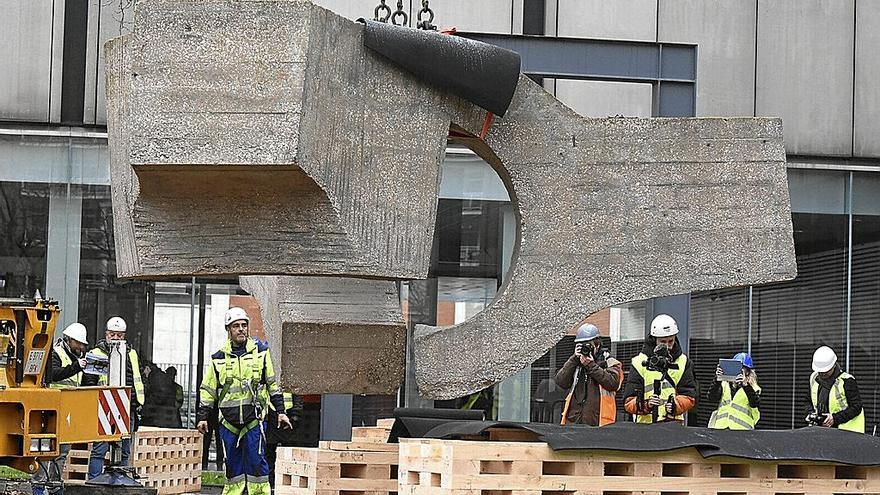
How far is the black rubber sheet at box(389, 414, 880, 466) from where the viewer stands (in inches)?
336

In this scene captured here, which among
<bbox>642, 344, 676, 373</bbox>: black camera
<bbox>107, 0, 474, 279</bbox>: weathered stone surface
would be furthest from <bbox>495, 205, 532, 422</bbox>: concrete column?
<bbox>107, 0, 474, 279</bbox>: weathered stone surface

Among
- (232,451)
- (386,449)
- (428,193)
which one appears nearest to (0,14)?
(232,451)

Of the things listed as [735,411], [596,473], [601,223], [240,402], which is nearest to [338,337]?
[601,223]

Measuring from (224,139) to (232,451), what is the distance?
6.28 m

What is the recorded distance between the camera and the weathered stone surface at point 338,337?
10.2m

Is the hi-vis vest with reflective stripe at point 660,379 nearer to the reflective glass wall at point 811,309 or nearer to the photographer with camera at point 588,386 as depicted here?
the photographer with camera at point 588,386

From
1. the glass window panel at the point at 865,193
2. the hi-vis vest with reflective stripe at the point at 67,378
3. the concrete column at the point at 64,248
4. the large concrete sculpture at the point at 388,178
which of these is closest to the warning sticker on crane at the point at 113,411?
the hi-vis vest with reflective stripe at the point at 67,378

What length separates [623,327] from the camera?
60.9 ft

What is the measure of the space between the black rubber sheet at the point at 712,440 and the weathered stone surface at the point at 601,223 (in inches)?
25.7

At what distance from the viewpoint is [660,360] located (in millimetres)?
12305

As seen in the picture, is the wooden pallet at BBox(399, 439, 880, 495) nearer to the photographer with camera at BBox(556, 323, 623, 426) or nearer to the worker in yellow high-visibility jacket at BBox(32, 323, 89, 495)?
the photographer with camera at BBox(556, 323, 623, 426)

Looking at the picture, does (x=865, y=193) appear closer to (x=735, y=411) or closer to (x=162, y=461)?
(x=735, y=411)

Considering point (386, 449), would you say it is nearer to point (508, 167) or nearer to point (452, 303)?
point (508, 167)

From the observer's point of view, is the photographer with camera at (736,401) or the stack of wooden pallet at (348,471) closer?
the stack of wooden pallet at (348,471)
